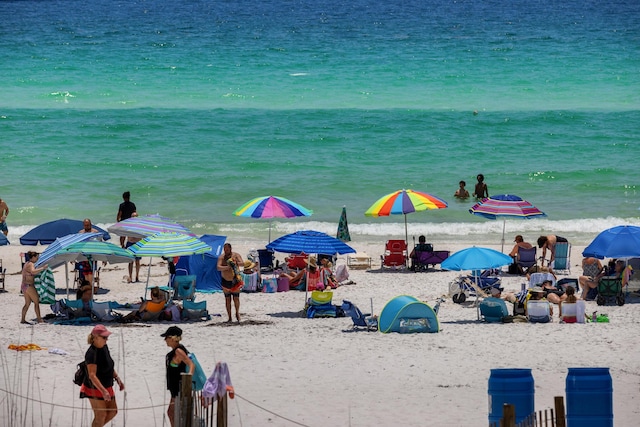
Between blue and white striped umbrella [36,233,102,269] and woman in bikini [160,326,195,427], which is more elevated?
blue and white striped umbrella [36,233,102,269]

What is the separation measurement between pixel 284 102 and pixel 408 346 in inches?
1284

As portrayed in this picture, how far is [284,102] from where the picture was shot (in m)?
45.2

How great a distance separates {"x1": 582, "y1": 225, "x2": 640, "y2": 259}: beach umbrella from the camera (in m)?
15.7

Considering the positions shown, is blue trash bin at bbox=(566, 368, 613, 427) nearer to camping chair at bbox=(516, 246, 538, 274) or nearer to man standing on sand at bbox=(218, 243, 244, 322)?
man standing on sand at bbox=(218, 243, 244, 322)

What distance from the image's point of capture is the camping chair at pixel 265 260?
729 inches

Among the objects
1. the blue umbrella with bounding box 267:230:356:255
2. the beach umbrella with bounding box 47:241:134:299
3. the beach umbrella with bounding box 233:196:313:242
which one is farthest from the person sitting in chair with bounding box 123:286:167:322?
the beach umbrella with bounding box 233:196:313:242

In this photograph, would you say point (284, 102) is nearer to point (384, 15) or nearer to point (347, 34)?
point (347, 34)

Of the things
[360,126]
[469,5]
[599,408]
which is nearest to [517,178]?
[360,126]

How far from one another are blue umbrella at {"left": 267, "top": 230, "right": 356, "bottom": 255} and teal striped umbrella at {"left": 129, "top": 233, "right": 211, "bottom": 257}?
3.50ft

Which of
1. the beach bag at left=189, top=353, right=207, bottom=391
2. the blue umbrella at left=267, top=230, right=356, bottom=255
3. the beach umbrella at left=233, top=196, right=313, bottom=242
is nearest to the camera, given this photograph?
the beach bag at left=189, top=353, right=207, bottom=391

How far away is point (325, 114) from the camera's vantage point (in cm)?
4184

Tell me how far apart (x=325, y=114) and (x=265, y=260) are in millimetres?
23761

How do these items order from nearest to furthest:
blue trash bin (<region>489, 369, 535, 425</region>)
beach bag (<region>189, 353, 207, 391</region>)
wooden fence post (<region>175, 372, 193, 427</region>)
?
wooden fence post (<region>175, 372, 193, 427</region>), blue trash bin (<region>489, 369, 535, 425</region>), beach bag (<region>189, 353, 207, 391</region>)

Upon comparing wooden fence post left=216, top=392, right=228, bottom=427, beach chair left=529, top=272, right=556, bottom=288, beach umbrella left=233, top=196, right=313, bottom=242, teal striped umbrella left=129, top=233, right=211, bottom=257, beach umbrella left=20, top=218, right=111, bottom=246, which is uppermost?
beach umbrella left=233, top=196, right=313, bottom=242
